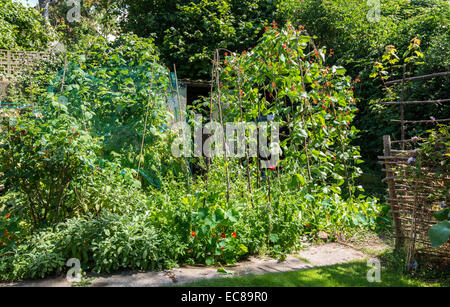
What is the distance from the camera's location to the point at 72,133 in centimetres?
324

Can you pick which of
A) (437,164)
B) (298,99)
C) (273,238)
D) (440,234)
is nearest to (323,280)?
(273,238)

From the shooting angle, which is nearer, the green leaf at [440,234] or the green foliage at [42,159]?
the green leaf at [440,234]

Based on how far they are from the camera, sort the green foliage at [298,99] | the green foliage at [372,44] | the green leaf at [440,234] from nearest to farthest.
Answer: the green leaf at [440,234]
the green foliage at [298,99]
the green foliage at [372,44]

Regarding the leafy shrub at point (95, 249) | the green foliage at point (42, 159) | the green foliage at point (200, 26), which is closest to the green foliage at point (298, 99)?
the leafy shrub at point (95, 249)

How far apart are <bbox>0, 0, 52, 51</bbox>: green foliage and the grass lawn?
37.1ft

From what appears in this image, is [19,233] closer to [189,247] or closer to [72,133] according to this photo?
[72,133]

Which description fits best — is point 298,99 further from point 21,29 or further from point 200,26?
point 21,29

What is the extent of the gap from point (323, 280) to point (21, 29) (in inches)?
534

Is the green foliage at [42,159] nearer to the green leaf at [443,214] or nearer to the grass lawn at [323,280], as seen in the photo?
the grass lawn at [323,280]

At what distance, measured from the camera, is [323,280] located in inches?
113

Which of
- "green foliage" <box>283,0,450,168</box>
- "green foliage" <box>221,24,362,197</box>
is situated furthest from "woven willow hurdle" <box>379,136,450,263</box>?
"green foliage" <box>283,0,450,168</box>

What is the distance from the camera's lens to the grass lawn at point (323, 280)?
2754 millimetres

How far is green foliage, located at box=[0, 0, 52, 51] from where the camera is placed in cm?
1102

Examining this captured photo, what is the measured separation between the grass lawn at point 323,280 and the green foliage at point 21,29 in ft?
37.1
